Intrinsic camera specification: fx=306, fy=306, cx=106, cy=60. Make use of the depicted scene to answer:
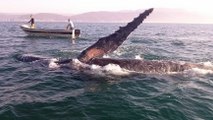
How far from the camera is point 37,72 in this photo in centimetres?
1527

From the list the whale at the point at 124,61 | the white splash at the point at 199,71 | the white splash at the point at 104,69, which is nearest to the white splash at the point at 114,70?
the white splash at the point at 104,69

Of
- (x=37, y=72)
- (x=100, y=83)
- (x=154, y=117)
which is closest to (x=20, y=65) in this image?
(x=37, y=72)

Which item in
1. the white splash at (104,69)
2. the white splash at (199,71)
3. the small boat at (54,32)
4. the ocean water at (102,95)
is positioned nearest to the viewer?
the ocean water at (102,95)

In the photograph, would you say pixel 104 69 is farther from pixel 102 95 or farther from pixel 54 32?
pixel 54 32

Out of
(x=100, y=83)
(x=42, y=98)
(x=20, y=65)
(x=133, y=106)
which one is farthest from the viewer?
(x=20, y=65)

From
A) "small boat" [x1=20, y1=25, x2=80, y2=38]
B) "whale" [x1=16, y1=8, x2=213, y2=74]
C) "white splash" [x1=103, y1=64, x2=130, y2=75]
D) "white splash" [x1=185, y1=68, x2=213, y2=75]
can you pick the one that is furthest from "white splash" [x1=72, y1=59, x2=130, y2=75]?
"small boat" [x1=20, y1=25, x2=80, y2=38]

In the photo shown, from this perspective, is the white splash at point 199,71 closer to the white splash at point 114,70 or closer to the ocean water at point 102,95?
the ocean water at point 102,95

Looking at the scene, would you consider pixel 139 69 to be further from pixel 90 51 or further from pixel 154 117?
pixel 154 117

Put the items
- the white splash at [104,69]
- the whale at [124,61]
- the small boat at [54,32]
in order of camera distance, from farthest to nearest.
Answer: the small boat at [54,32] < the whale at [124,61] < the white splash at [104,69]

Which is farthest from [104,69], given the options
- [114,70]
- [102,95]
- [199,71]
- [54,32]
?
[54,32]

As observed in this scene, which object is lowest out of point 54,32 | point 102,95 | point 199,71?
point 54,32

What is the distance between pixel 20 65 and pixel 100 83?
6.58m

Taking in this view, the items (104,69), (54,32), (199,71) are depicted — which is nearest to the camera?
(104,69)

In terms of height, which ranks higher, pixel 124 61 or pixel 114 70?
pixel 124 61
